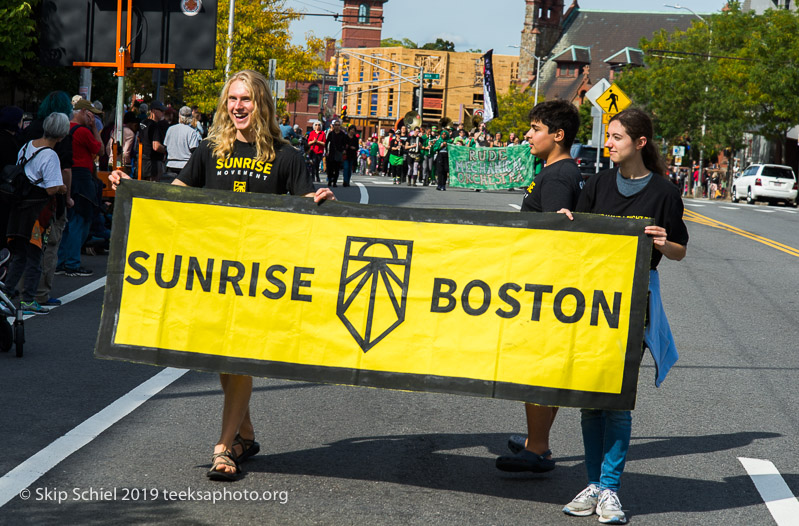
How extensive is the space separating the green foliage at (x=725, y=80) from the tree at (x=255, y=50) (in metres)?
18.2

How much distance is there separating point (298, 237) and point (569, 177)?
1.37m

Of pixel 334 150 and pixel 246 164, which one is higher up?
pixel 246 164

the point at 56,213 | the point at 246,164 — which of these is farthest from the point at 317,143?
the point at 246,164

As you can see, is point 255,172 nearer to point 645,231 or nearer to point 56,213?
point 645,231

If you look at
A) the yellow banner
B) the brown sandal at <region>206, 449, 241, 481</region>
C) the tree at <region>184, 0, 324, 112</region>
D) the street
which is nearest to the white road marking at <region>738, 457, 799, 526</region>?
the street

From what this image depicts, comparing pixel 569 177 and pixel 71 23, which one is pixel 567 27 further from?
pixel 569 177

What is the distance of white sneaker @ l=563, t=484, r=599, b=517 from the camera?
487 centimetres

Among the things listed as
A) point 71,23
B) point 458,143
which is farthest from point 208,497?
point 458,143

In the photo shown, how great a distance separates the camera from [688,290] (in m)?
13.9

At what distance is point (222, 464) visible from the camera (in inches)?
202

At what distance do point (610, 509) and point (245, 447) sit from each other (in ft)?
6.09

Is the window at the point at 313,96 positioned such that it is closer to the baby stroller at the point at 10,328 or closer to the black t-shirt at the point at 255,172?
the baby stroller at the point at 10,328

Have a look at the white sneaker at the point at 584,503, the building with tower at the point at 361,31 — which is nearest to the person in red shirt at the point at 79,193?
the white sneaker at the point at 584,503

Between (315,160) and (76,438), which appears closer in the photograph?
(76,438)
